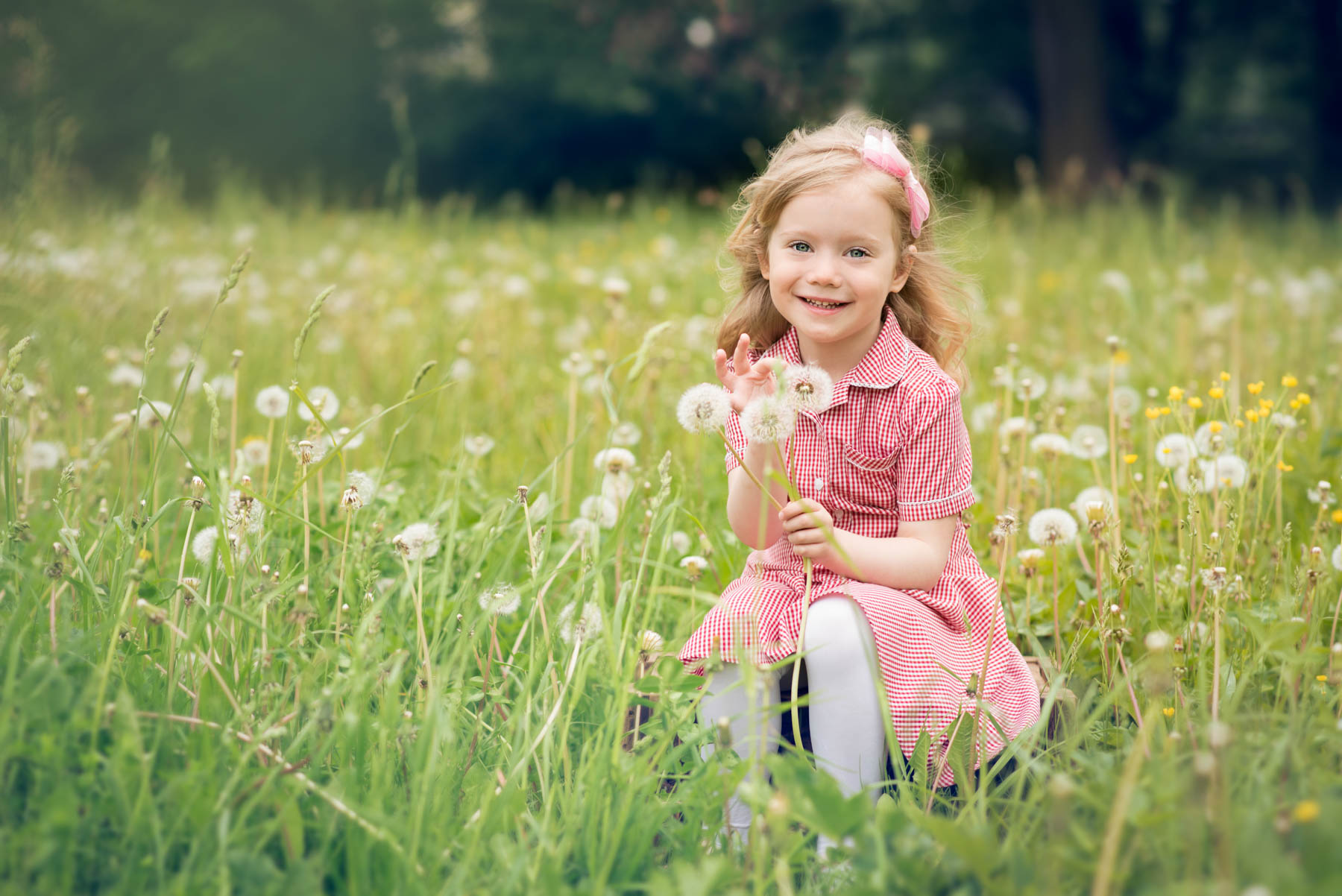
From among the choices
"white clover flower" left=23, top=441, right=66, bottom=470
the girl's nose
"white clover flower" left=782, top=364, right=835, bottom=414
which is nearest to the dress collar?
the girl's nose

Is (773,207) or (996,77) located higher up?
(996,77)

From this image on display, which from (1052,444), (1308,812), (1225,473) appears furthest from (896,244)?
(1308,812)

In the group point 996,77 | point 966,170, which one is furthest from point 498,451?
point 996,77

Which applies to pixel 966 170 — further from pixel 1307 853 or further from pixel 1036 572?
pixel 1307 853

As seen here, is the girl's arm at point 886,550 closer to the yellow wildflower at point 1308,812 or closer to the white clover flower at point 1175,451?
the white clover flower at point 1175,451

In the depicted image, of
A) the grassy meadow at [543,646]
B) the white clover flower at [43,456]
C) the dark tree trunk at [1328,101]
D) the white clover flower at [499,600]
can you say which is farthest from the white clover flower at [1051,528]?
the dark tree trunk at [1328,101]

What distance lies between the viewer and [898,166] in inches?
61.1

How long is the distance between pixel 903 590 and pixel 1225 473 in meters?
0.64

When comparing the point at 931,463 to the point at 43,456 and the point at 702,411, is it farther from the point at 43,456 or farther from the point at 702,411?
the point at 43,456

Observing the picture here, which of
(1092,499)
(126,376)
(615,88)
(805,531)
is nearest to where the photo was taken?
(805,531)

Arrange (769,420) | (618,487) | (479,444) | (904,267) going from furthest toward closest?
(479,444) → (618,487) → (904,267) → (769,420)

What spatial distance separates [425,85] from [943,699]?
1229cm

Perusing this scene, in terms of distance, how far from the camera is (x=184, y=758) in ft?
3.88

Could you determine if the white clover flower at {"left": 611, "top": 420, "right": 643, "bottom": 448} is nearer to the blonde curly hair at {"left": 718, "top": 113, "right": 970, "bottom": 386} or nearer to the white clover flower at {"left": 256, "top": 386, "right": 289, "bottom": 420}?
the blonde curly hair at {"left": 718, "top": 113, "right": 970, "bottom": 386}
